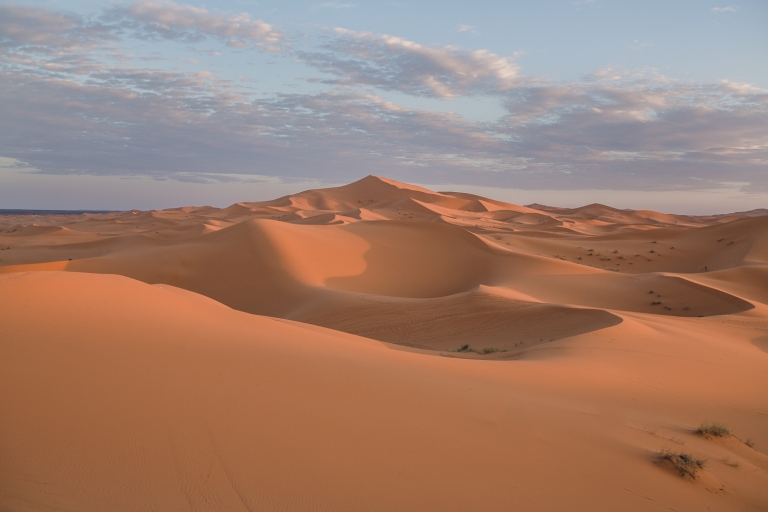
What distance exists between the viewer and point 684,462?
4.46 m

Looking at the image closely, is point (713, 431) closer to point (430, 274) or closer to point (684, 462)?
point (684, 462)

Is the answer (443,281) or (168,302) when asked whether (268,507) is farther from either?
(443,281)

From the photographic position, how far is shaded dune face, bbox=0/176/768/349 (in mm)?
13414

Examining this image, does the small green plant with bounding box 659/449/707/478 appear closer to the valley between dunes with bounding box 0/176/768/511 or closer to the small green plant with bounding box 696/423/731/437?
the valley between dunes with bounding box 0/176/768/511

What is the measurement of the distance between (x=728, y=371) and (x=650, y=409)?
10.6ft

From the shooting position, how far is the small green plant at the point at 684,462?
437 cm

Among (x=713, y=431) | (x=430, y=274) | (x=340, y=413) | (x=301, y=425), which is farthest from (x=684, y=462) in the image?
(x=430, y=274)

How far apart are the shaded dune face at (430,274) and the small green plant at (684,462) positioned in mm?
6767

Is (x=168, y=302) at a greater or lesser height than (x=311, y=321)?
greater

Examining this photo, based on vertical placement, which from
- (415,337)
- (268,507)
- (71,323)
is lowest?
(415,337)

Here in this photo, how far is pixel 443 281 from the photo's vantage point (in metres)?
21.7

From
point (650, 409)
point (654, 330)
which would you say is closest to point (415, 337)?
point (654, 330)

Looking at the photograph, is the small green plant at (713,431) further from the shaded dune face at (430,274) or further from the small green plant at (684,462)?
the shaded dune face at (430,274)

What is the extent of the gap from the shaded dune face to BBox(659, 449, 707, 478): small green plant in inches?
266
